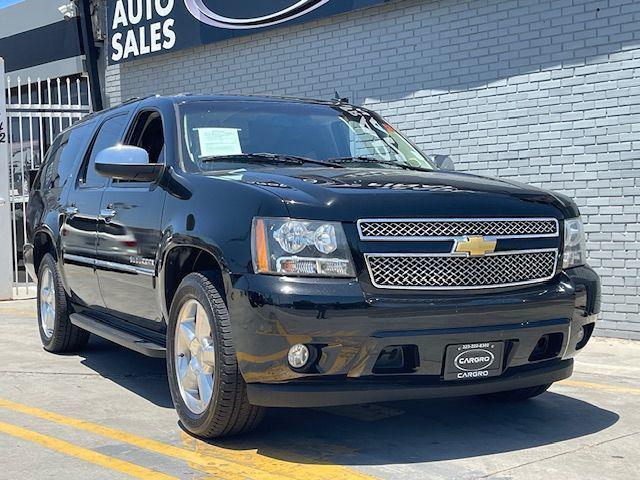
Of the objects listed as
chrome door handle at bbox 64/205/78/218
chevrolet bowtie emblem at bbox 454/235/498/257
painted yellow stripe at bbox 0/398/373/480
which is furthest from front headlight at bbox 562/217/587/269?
chrome door handle at bbox 64/205/78/218

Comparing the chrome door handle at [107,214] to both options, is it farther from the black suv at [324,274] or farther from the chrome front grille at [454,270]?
the chrome front grille at [454,270]

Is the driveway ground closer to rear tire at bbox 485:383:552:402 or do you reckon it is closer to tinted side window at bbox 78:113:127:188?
rear tire at bbox 485:383:552:402

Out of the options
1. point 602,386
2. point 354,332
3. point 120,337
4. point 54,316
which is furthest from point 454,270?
point 54,316

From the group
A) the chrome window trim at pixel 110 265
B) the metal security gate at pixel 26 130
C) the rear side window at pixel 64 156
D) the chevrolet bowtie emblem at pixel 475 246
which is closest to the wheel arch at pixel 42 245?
the rear side window at pixel 64 156

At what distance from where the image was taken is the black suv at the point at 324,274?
4.19 metres

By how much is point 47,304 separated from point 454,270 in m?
4.36

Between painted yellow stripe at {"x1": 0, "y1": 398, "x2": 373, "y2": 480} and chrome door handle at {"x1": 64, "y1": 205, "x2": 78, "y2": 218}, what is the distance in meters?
2.13

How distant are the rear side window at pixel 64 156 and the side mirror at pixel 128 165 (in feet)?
5.67

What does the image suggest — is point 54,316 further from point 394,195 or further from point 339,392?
point 394,195

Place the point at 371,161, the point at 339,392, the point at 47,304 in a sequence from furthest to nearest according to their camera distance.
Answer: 1. the point at 47,304
2. the point at 371,161
3. the point at 339,392

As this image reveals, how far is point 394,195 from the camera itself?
173 inches

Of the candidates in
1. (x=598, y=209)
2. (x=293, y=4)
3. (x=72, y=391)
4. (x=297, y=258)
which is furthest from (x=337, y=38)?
(x=297, y=258)

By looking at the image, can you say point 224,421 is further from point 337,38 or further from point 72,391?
point 337,38

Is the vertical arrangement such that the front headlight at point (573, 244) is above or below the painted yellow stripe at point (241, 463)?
above
